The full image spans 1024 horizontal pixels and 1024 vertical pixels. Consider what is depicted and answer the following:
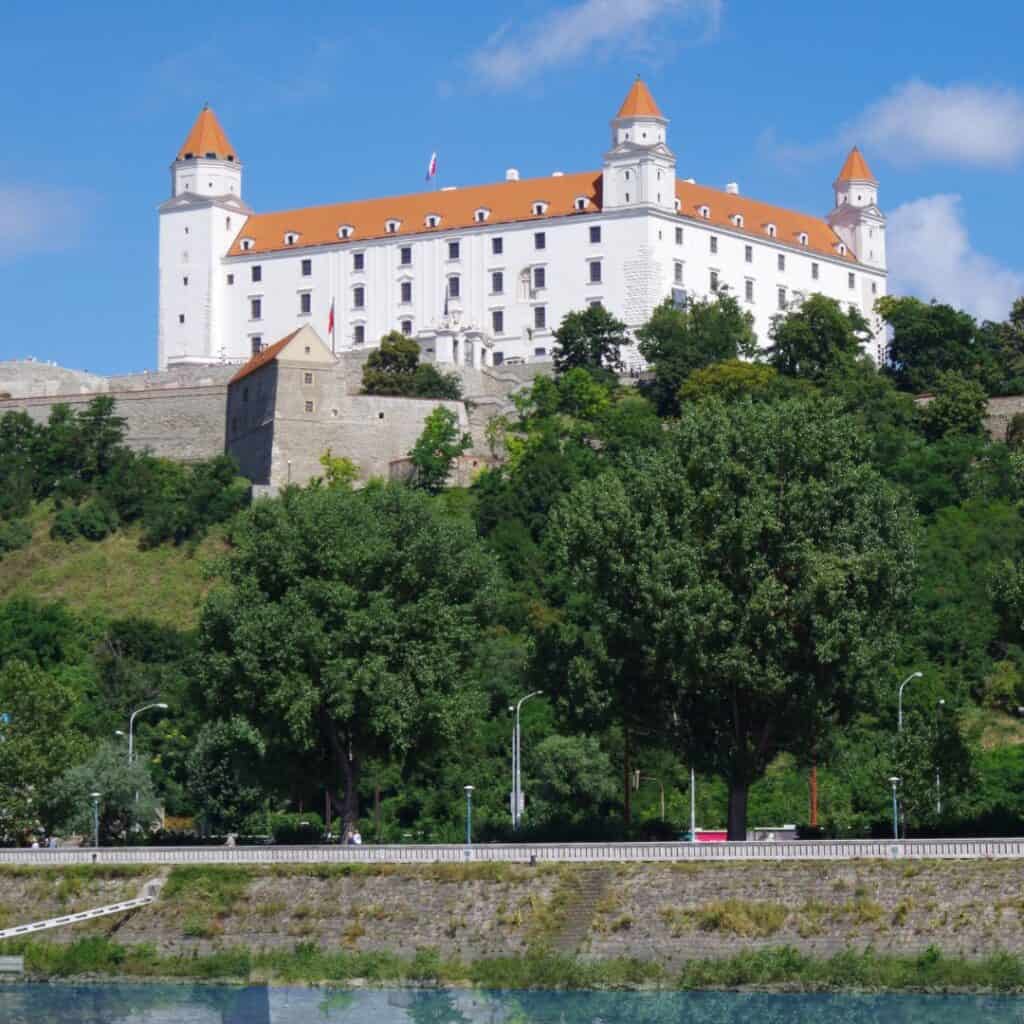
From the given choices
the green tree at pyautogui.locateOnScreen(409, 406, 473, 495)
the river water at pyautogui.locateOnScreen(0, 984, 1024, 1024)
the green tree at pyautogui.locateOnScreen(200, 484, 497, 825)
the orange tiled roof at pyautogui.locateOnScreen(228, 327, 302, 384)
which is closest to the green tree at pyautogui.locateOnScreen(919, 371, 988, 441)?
the green tree at pyautogui.locateOnScreen(409, 406, 473, 495)

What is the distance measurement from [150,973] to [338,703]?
8790 millimetres

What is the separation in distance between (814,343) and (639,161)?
14.3 m

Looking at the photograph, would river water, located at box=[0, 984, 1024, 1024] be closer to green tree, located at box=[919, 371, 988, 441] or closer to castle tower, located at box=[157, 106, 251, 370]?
green tree, located at box=[919, 371, 988, 441]

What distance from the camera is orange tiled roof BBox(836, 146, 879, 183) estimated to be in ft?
453

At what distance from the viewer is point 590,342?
118m

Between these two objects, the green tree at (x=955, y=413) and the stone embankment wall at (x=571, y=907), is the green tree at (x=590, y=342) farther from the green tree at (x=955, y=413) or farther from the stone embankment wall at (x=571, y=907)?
the stone embankment wall at (x=571, y=907)

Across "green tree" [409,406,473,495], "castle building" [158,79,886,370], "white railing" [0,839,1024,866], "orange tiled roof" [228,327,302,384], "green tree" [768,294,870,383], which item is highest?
"castle building" [158,79,886,370]

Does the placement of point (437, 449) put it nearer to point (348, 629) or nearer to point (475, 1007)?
point (348, 629)

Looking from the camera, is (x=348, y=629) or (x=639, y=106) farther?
(x=639, y=106)

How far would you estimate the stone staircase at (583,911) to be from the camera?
45.2 meters

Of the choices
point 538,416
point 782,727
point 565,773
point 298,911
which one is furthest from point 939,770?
point 538,416

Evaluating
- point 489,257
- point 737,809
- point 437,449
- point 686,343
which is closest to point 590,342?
point 686,343

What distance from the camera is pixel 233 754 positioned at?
5984 centimetres

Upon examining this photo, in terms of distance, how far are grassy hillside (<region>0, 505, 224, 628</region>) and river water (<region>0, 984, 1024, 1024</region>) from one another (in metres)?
51.2
